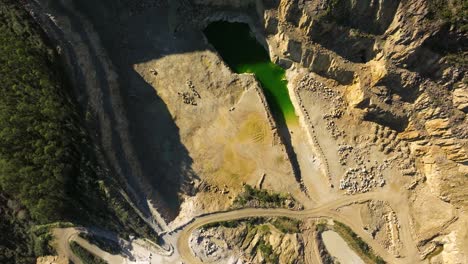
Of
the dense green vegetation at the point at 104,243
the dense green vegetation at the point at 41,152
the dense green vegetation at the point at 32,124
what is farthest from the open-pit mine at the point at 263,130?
the dense green vegetation at the point at 32,124

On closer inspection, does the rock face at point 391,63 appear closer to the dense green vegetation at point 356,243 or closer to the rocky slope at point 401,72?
the rocky slope at point 401,72

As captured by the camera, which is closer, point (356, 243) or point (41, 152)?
point (41, 152)

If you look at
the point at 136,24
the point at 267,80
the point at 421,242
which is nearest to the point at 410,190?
the point at 421,242

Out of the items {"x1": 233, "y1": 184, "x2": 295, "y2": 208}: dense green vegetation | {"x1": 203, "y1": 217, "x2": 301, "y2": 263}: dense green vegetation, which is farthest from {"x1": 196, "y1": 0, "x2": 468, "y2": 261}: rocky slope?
{"x1": 203, "y1": 217, "x2": 301, "y2": 263}: dense green vegetation

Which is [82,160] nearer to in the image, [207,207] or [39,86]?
[39,86]

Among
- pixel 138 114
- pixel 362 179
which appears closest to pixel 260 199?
pixel 362 179

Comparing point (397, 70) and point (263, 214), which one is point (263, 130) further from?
point (397, 70)
